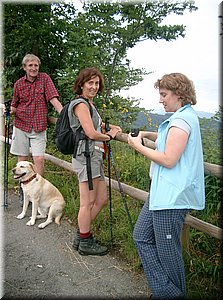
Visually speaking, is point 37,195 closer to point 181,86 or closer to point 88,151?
point 88,151

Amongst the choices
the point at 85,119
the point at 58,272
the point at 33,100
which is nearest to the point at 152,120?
the point at 33,100

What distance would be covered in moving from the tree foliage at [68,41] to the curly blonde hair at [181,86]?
370 cm

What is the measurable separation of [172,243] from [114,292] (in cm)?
87

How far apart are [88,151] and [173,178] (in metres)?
1.13

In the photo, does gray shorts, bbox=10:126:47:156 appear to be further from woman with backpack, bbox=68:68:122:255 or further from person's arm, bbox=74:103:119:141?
person's arm, bbox=74:103:119:141

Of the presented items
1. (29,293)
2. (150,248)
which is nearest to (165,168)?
(150,248)

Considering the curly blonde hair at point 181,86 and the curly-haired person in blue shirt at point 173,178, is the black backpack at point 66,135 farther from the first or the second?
the curly blonde hair at point 181,86

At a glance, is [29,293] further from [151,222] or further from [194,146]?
[194,146]

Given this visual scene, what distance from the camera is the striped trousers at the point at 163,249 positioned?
91.7 inches

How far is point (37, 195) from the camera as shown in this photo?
14.0 ft

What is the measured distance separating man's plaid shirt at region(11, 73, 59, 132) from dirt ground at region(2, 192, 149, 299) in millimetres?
1297

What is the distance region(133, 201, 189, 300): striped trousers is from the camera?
7.64ft

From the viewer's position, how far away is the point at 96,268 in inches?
128

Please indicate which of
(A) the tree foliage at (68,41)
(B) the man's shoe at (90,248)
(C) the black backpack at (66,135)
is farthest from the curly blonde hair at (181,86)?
(A) the tree foliage at (68,41)
